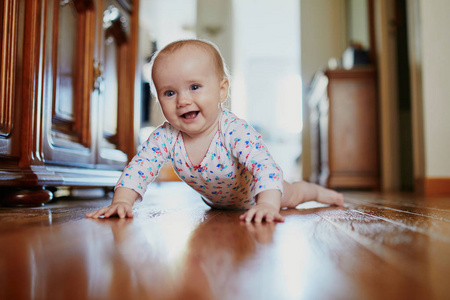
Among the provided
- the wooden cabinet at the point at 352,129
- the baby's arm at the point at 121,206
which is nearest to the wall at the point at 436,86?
the wooden cabinet at the point at 352,129

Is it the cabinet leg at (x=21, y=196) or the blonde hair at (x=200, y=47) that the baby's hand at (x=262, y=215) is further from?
the cabinet leg at (x=21, y=196)

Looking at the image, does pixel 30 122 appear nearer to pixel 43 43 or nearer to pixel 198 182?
pixel 43 43

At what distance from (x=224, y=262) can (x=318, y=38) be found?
14.8ft

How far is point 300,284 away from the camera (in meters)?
0.35

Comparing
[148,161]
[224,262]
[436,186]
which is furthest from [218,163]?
[436,186]

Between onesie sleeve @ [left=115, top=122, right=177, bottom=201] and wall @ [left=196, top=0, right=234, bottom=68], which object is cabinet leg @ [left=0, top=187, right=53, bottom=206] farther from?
wall @ [left=196, top=0, right=234, bottom=68]

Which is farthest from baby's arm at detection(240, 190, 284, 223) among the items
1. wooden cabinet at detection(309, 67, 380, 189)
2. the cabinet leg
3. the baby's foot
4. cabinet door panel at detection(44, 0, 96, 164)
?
wooden cabinet at detection(309, 67, 380, 189)

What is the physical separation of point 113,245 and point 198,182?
0.57 m

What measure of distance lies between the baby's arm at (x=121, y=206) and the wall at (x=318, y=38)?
3702mm

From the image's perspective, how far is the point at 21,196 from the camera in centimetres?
112

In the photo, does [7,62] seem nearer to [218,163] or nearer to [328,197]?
[218,163]

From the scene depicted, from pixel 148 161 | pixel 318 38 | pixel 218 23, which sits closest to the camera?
pixel 148 161

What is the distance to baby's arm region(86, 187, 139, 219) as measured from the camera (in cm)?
88

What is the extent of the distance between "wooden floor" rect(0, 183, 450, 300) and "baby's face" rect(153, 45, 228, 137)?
0.34m
